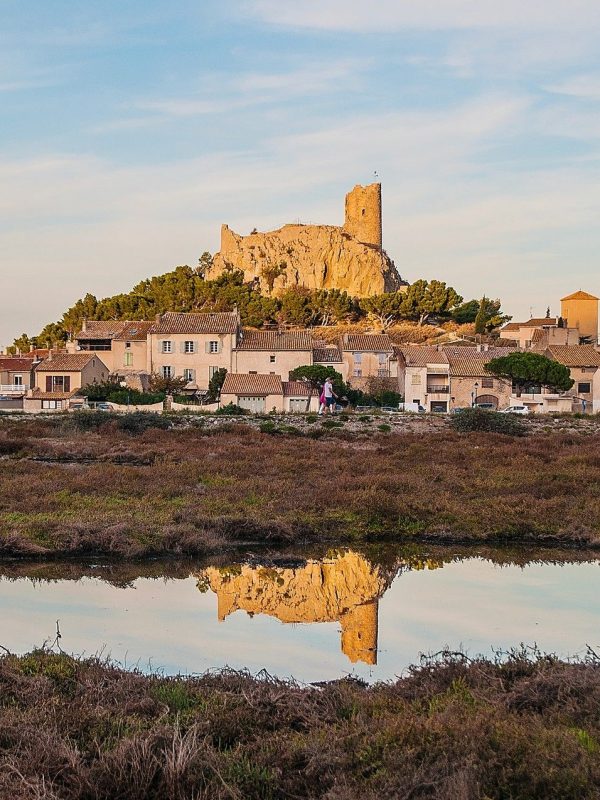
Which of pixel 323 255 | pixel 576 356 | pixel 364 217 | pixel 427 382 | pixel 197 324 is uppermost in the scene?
pixel 364 217

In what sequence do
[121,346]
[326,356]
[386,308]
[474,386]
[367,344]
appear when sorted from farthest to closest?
[386,308] → [121,346] → [367,344] → [326,356] → [474,386]

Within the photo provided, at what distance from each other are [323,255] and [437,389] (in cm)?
7149

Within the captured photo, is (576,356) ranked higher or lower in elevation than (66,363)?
higher

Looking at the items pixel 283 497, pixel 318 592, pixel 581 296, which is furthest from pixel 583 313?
pixel 318 592

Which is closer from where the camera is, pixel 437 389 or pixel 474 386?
pixel 474 386

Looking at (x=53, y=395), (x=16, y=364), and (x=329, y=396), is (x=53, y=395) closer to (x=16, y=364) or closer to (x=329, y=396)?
(x=16, y=364)

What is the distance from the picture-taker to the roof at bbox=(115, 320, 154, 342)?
265 feet

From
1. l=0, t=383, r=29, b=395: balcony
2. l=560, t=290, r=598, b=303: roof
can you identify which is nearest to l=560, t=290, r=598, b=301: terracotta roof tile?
l=560, t=290, r=598, b=303: roof

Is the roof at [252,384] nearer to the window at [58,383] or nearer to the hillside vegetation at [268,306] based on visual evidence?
the window at [58,383]

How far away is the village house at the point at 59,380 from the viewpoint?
7094cm

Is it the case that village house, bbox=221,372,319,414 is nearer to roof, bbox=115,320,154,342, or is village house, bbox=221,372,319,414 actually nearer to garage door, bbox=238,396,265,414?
garage door, bbox=238,396,265,414

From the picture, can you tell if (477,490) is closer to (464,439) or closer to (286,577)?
(286,577)

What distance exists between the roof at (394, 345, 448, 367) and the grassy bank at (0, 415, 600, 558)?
39.7 meters

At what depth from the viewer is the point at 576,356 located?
252 feet
